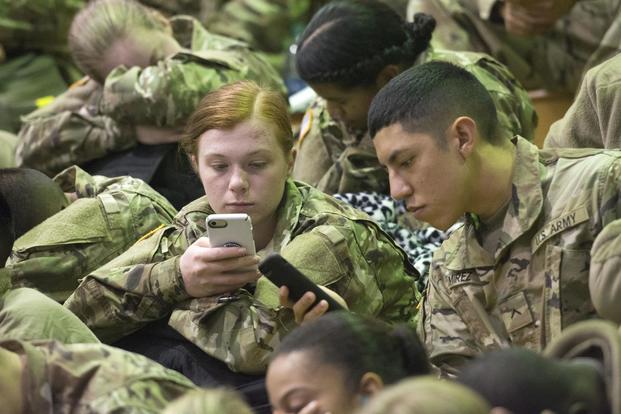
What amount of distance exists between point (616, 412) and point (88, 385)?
87 centimetres

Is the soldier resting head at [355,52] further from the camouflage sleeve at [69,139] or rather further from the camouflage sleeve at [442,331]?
the camouflage sleeve at [442,331]

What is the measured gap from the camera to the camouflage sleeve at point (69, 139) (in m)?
3.96

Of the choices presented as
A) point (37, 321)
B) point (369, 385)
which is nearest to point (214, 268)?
point (37, 321)

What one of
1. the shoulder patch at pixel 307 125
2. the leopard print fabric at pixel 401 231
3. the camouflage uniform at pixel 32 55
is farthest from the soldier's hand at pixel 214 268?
the camouflage uniform at pixel 32 55

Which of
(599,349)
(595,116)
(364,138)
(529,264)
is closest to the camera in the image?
(599,349)

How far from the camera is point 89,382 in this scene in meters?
2.21

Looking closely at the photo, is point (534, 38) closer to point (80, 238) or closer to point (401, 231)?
point (401, 231)

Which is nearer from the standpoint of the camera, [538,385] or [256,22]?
[538,385]

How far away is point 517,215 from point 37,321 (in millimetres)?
958

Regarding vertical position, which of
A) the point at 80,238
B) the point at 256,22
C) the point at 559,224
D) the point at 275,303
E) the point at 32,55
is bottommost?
the point at 32,55

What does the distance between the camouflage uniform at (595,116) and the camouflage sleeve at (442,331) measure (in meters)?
0.52

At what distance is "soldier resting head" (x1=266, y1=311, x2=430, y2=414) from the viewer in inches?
80.8

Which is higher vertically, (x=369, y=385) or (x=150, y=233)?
(x=369, y=385)

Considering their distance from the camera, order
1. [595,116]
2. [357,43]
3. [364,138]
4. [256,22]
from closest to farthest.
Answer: [595,116], [357,43], [364,138], [256,22]
